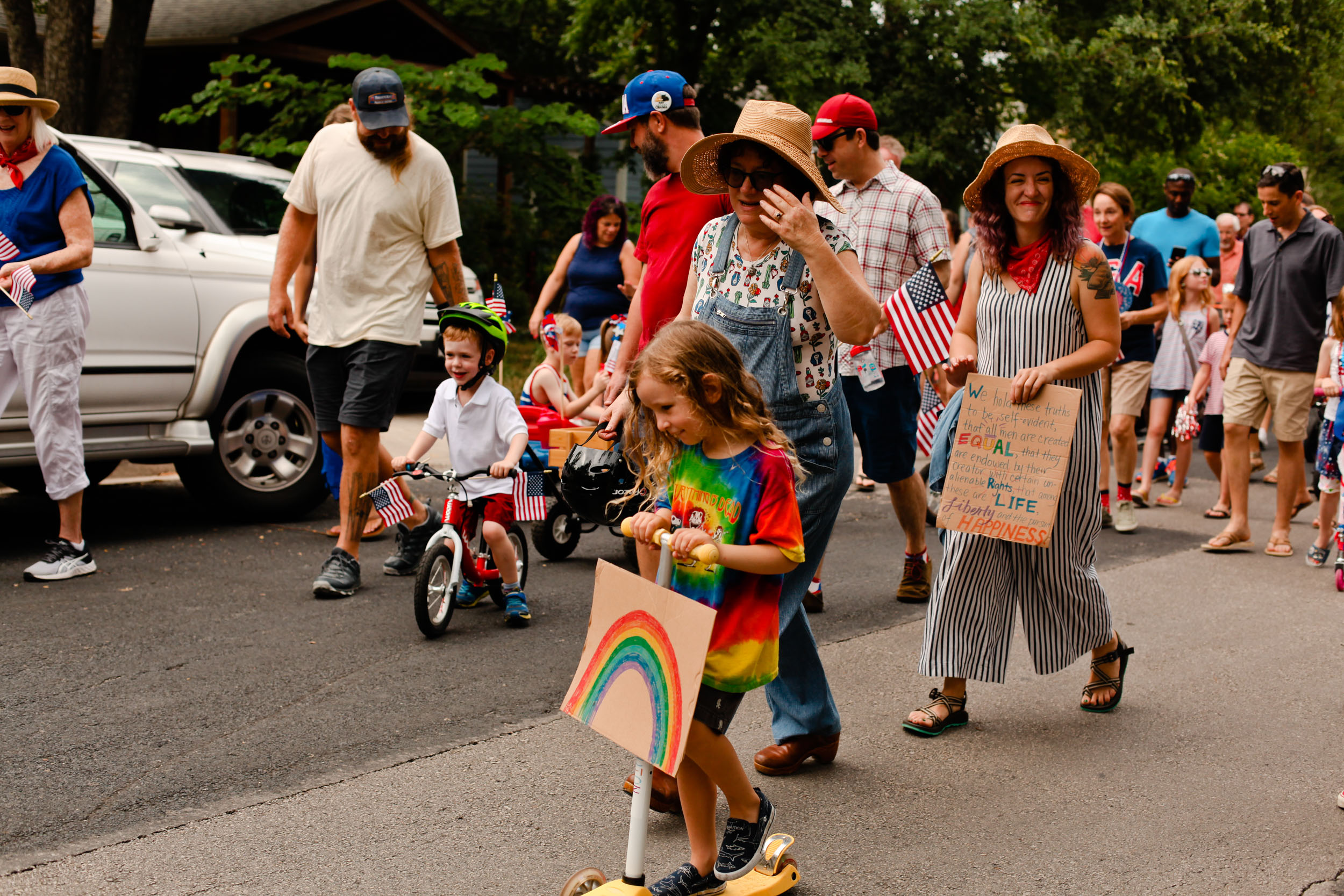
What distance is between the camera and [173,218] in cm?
702

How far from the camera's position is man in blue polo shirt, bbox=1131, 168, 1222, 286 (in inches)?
390

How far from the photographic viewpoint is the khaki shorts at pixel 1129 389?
8570 millimetres

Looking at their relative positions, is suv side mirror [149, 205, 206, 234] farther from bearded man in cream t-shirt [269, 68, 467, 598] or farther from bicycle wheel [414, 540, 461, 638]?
bicycle wheel [414, 540, 461, 638]

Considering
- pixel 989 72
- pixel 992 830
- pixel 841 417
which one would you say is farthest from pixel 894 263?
pixel 989 72

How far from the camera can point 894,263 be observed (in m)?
5.98

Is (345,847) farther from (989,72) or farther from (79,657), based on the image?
(989,72)

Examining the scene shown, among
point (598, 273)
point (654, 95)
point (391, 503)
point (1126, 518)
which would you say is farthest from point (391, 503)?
point (1126, 518)

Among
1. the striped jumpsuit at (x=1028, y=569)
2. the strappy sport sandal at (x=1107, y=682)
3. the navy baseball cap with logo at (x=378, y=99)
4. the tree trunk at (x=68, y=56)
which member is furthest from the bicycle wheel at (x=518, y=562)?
the tree trunk at (x=68, y=56)

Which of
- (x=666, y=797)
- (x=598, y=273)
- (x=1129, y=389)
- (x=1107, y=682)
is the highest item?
(x=598, y=273)

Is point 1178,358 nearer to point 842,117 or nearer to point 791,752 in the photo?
point 842,117

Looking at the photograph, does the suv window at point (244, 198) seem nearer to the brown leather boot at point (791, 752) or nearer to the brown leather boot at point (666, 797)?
the brown leather boot at point (791, 752)

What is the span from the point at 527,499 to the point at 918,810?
2.39 metres

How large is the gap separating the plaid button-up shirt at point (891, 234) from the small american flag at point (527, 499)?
152 centimetres

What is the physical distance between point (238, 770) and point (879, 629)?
2.86 meters
